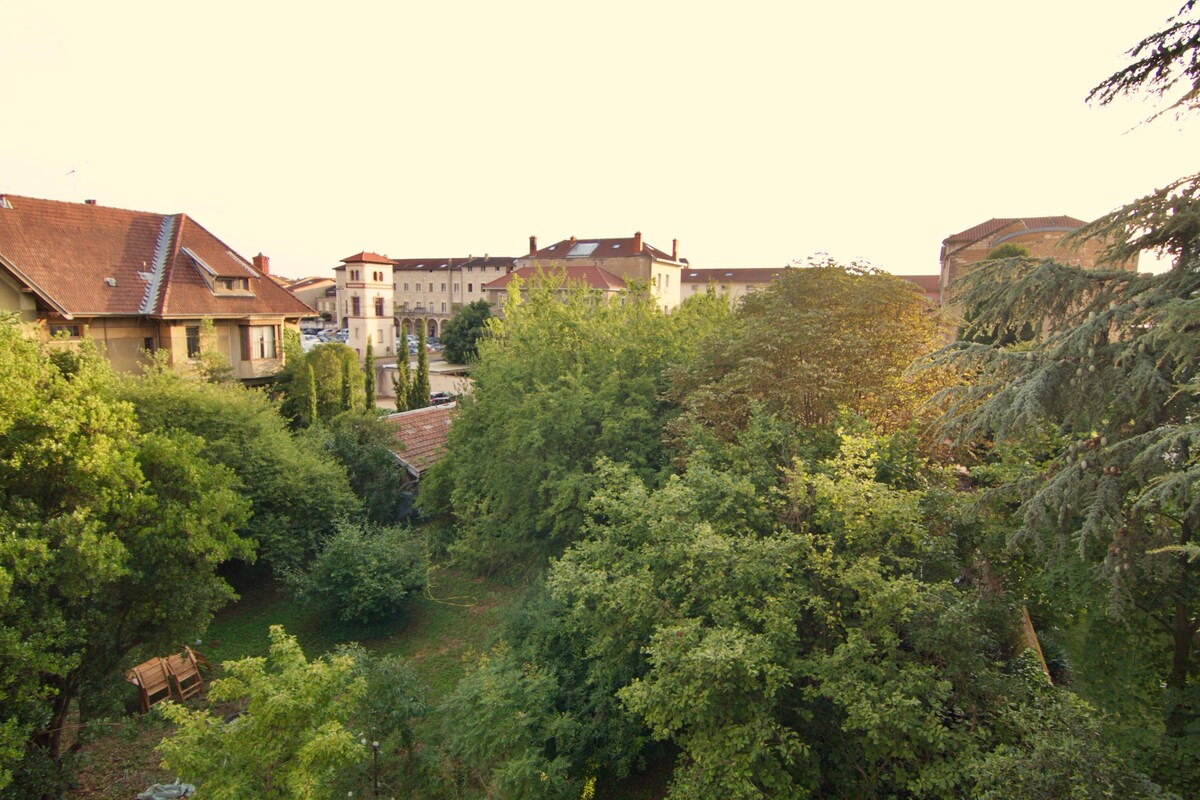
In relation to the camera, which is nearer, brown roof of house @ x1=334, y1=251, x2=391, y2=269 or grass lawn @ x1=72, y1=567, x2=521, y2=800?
grass lawn @ x1=72, y1=567, x2=521, y2=800

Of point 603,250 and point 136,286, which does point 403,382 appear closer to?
point 136,286

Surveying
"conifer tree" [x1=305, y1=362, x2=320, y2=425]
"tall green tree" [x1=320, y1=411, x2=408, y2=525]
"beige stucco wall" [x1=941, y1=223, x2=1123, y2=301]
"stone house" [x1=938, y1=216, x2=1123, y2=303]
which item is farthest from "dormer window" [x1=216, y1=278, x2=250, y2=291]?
"stone house" [x1=938, y1=216, x2=1123, y2=303]

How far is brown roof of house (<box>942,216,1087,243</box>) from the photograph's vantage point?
37.2 m

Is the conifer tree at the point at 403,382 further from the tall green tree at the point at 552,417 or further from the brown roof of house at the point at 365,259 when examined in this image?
the brown roof of house at the point at 365,259

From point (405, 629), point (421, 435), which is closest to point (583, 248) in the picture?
point (421, 435)

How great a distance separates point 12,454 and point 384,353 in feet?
174

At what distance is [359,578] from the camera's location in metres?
16.0

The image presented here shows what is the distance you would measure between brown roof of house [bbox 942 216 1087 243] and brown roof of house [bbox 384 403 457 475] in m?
32.7

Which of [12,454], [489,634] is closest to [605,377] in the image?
[489,634]

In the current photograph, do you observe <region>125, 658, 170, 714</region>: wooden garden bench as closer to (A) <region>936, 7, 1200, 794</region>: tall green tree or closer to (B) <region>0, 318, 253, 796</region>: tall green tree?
(B) <region>0, 318, 253, 796</region>: tall green tree

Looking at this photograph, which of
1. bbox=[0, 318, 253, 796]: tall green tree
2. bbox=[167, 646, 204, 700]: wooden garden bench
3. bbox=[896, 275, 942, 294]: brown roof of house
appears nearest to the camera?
bbox=[0, 318, 253, 796]: tall green tree

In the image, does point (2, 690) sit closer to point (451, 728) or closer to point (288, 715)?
point (288, 715)

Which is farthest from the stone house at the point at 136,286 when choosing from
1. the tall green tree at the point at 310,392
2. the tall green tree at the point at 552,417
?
the tall green tree at the point at 552,417

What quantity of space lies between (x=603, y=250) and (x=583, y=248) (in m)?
2.74
